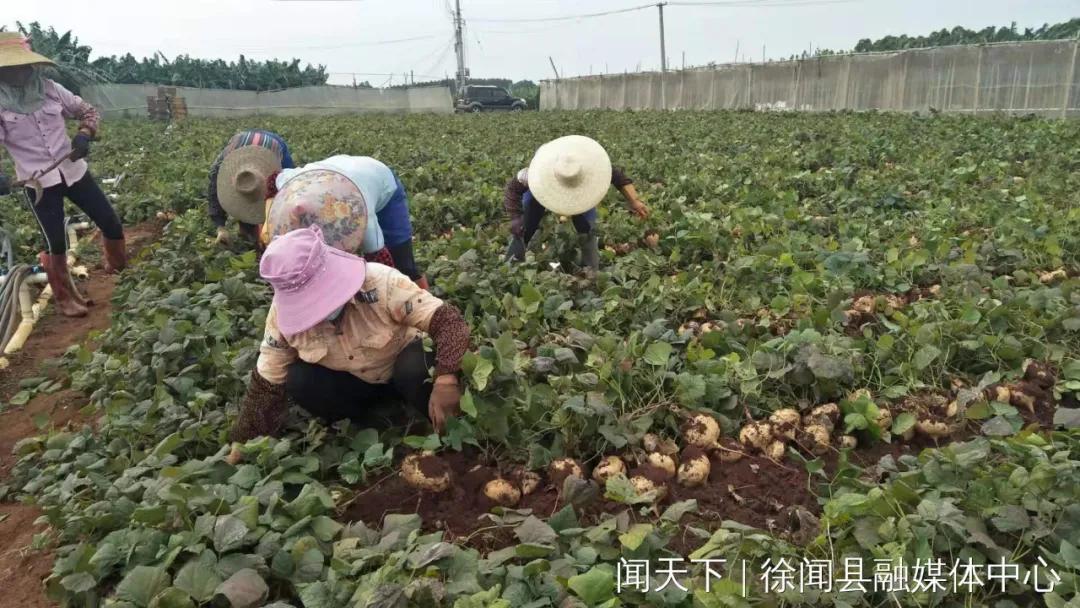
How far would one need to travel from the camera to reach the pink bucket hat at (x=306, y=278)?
7.73 ft

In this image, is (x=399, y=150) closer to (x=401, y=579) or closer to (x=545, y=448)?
(x=545, y=448)

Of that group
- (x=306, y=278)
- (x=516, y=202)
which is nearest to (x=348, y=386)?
(x=306, y=278)

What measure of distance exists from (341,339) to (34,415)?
2067 mm

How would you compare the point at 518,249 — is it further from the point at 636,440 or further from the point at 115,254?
the point at 115,254

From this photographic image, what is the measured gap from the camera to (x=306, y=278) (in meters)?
2.40

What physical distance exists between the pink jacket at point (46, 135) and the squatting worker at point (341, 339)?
10.2 feet

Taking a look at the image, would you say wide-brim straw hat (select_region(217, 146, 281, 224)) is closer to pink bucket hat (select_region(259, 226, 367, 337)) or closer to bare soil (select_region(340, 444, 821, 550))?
pink bucket hat (select_region(259, 226, 367, 337))

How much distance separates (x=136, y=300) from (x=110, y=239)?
1.36m

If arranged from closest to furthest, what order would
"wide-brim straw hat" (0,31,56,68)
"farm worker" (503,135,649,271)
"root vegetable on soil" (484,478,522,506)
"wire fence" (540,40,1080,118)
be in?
1. "root vegetable on soil" (484,478,522,506)
2. "farm worker" (503,135,649,271)
3. "wide-brim straw hat" (0,31,56,68)
4. "wire fence" (540,40,1080,118)

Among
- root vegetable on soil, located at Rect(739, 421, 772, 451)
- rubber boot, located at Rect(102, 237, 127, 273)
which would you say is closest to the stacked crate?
rubber boot, located at Rect(102, 237, 127, 273)

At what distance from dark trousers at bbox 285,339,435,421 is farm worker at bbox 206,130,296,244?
1.26 metres

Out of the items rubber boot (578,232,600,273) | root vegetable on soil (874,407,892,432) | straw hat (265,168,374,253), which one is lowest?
root vegetable on soil (874,407,892,432)

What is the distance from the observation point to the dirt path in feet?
7.97

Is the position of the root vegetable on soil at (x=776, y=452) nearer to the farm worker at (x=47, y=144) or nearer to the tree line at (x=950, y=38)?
the farm worker at (x=47, y=144)
